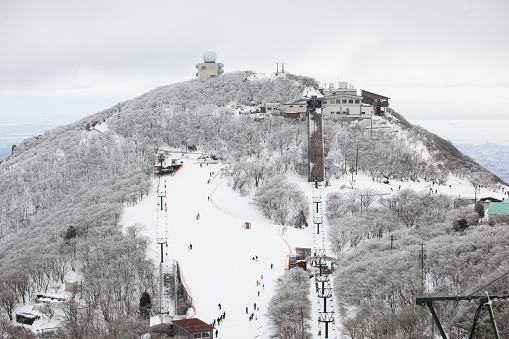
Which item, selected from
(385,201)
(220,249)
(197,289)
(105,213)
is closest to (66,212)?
(105,213)

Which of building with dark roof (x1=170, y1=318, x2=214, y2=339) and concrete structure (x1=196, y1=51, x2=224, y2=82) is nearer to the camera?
building with dark roof (x1=170, y1=318, x2=214, y2=339)

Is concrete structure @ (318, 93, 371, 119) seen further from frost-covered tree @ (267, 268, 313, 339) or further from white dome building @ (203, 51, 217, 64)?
frost-covered tree @ (267, 268, 313, 339)

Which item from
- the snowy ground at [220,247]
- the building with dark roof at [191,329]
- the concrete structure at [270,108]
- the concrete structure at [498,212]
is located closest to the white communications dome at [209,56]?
the concrete structure at [270,108]

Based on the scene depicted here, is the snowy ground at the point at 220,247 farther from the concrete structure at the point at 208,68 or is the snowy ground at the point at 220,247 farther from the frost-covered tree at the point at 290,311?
the concrete structure at the point at 208,68

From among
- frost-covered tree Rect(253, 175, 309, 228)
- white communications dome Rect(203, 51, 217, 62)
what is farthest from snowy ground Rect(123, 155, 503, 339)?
white communications dome Rect(203, 51, 217, 62)

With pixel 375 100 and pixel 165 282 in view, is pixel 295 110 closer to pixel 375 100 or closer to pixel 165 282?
pixel 375 100

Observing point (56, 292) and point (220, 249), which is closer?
point (56, 292)

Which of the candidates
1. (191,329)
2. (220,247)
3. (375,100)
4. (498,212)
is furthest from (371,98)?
(191,329)

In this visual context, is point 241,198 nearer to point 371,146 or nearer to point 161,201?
point 161,201
